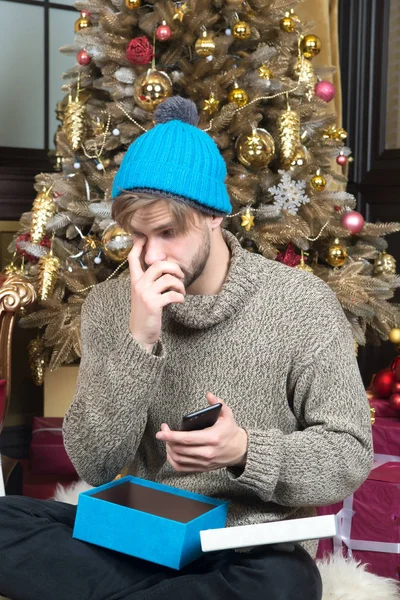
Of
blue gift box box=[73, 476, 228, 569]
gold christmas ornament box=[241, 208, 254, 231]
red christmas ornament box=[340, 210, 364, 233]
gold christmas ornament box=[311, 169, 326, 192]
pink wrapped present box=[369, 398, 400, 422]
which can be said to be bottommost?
pink wrapped present box=[369, 398, 400, 422]

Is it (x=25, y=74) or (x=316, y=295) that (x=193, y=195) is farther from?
(x=25, y=74)

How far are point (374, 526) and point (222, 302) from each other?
81 centimetres

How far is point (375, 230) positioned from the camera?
2727 mm

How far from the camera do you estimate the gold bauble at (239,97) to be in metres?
2.39

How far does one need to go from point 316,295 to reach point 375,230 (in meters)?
1.32

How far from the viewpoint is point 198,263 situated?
1433 mm

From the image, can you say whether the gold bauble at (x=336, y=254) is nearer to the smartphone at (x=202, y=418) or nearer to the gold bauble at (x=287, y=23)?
the gold bauble at (x=287, y=23)

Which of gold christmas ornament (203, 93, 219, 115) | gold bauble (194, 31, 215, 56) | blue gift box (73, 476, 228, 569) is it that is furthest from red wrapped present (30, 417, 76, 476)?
blue gift box (73, 476, 228, 569)

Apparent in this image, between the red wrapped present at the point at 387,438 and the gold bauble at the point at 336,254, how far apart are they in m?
0.56

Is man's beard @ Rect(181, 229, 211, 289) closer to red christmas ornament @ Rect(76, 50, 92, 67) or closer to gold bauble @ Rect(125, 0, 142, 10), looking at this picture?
gold bauble @ Rect(125, 0, 142, 10)

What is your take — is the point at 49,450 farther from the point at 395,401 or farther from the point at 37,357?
the point at 395,401

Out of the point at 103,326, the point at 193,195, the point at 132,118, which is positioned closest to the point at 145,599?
the point at 103,326

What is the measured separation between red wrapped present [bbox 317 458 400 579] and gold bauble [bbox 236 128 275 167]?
970 mm

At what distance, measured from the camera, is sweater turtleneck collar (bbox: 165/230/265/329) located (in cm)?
145
